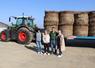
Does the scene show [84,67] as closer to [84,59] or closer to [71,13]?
[84,59]

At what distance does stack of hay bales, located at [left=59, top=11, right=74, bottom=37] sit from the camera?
19.6 m

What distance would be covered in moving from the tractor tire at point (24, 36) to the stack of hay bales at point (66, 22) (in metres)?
2.66

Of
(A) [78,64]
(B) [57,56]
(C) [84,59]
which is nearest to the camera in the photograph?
(A) [78,64]

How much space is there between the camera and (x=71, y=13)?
65.3 ft

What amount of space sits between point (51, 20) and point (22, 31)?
2.62 m

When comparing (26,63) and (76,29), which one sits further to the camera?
(76,29)

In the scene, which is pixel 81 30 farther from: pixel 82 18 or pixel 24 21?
pixel 24 21

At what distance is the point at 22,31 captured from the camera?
69.4ft

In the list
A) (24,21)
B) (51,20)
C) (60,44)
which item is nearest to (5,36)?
(24,21)

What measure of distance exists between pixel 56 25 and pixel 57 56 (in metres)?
5.52

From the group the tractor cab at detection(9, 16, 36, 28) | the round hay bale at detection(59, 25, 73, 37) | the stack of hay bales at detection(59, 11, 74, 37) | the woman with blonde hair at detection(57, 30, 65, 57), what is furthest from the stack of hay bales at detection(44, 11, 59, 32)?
the woman with blonde hair at detection(57, 30, 65, 57)

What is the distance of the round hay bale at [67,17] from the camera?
19.8 metres

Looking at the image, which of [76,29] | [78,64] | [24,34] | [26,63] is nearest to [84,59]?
[78,64]

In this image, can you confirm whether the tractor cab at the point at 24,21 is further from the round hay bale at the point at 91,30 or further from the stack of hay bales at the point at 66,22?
the round hay bale at the point at 91,30
